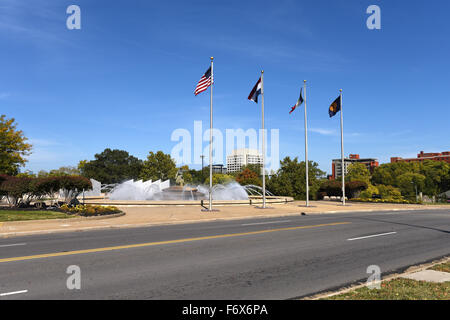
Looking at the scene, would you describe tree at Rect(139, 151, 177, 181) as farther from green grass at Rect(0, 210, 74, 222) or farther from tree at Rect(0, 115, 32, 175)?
green grass at Rect(0, 210, 74, 222)

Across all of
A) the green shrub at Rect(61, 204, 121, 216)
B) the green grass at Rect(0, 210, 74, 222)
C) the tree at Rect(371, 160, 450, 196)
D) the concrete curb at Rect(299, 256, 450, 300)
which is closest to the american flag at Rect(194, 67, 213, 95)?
the green shrub at Rect(61, 204, 121, 216)

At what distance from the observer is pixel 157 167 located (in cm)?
8931

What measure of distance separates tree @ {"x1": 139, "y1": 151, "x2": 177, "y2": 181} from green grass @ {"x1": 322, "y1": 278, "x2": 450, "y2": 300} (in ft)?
278

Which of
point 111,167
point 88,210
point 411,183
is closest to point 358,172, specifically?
point 411,183

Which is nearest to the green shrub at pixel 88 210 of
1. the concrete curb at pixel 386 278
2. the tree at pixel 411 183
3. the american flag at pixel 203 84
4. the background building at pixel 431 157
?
the american flag at pixel 203 84

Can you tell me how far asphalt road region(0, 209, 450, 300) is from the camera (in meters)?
5.98

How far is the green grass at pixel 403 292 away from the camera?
212 inches

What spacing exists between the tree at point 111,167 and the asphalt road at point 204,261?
88.8 meters

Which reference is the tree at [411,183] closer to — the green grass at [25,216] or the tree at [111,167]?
the tree at [111,167]

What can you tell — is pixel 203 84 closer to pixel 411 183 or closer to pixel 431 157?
pixel 411 183
